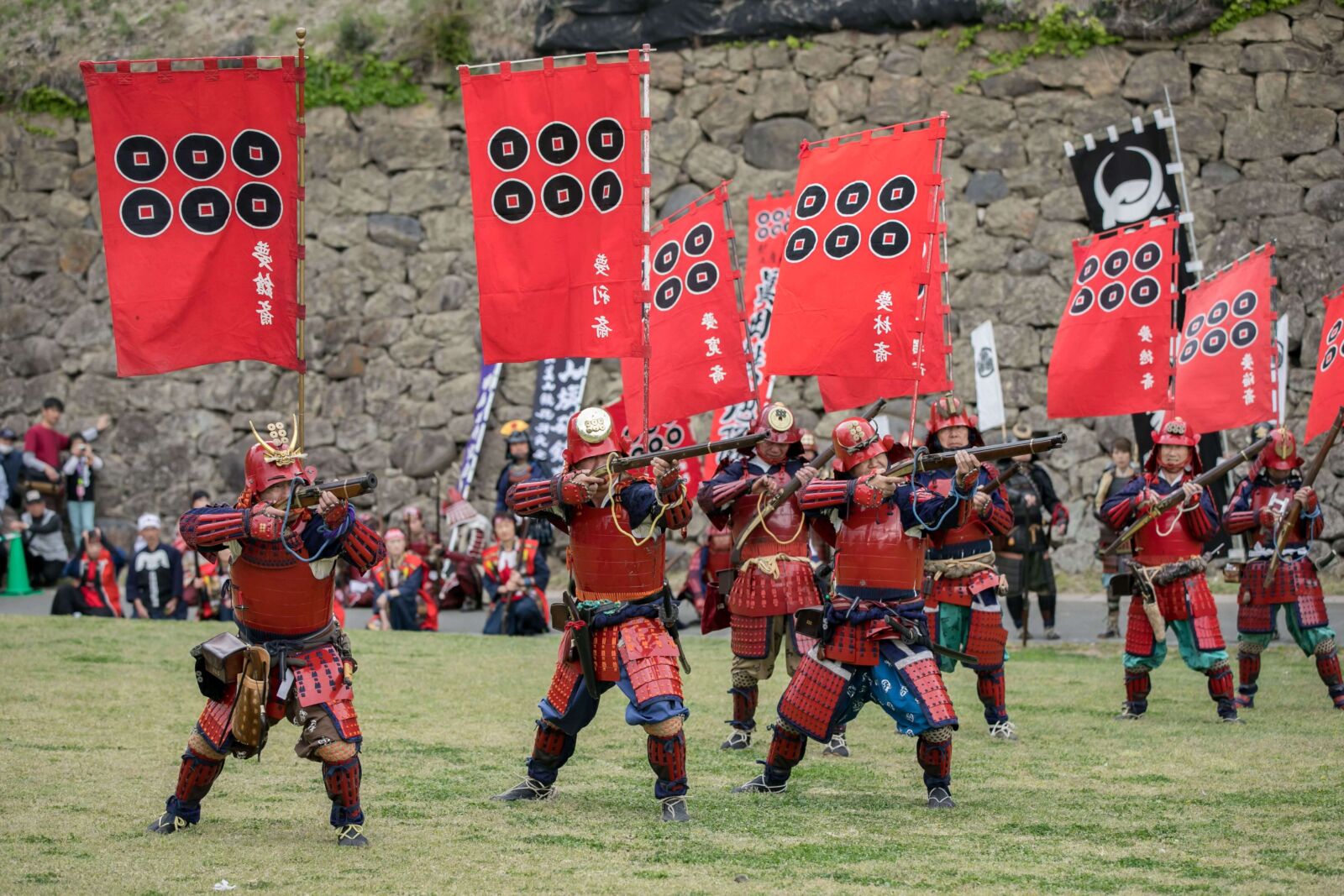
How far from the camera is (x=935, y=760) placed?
826 cm

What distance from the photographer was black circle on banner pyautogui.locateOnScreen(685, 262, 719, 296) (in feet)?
38.5

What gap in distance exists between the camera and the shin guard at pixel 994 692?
10.5 metres

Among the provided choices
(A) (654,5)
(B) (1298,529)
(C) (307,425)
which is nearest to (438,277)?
(C) (307,425)

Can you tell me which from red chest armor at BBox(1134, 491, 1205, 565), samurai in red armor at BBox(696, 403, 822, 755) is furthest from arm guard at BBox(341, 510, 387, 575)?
red chest armor at BBox(1134, 491, 1205, 565)

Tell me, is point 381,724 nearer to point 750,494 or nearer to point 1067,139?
point 750,494

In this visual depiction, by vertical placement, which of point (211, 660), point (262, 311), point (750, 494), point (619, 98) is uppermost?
point (619, 98)

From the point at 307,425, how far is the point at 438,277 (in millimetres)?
2509

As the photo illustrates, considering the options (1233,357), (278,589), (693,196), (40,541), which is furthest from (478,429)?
(278,589)

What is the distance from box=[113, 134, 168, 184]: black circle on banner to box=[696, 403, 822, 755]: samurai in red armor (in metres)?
3.61

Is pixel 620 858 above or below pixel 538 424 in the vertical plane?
below

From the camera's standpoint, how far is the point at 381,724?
437 inches

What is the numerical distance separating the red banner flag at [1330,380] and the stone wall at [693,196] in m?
6.39

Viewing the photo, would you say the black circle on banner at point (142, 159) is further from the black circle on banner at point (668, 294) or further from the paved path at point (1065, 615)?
the paved path at point (1065, 615)

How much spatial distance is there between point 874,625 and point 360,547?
2.57 metres
